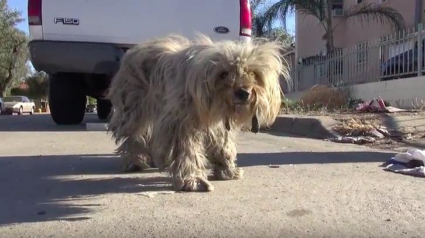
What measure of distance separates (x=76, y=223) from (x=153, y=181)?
1500mm

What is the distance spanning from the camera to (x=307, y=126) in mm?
10656

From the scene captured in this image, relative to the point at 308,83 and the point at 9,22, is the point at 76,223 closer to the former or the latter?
the point at 308,83

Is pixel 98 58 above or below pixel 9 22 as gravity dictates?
below

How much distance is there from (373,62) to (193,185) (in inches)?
446

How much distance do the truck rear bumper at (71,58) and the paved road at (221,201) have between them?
272 cm

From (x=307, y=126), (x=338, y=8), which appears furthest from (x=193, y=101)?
(x=338, y=8)

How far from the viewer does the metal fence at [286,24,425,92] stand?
1341 centimetres

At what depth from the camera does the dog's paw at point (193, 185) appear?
16.6ft

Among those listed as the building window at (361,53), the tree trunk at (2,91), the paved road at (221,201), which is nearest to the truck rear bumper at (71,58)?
the paved road at (221,201)

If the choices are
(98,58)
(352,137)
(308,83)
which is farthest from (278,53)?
(308,83)

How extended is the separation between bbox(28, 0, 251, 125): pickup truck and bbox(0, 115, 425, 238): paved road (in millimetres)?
2842

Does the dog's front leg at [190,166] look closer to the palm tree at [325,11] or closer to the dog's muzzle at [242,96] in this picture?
the dog's muzzle at [242,96]

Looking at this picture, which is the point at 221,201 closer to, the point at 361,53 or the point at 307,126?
the point at 307,126

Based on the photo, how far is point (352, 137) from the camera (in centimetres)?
929
